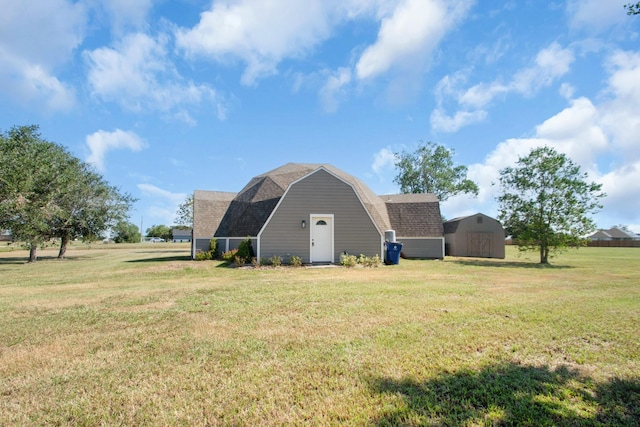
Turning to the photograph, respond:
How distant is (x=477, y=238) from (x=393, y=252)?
12961 mm

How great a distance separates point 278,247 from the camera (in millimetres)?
16266

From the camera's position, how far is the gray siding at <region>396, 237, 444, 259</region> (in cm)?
2288

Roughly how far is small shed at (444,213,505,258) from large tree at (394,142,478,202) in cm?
1368

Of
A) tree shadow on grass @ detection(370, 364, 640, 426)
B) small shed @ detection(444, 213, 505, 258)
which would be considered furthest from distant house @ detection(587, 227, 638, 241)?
tree shadow on grass @ detection(370, 364, 640, 426)

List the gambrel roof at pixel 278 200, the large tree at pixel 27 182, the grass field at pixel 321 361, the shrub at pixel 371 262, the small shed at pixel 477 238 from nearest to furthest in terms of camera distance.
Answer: the grass field at pixel 321 361 < the large tree at pixel 27 182 < the shrub at pixel 371 262 < the gambrel roof at pixel 278 200 < the small shed at pixel 477 238

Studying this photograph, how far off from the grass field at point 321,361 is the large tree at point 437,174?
112 feet

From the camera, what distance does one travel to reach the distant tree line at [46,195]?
50.1 feet

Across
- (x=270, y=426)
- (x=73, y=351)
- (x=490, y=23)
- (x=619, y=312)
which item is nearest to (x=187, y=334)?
(x=73, y=351)

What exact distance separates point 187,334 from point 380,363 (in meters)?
3.19

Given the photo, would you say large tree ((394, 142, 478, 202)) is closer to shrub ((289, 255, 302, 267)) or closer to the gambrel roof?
the gambrel roof

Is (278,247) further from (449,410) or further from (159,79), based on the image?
(449,410)

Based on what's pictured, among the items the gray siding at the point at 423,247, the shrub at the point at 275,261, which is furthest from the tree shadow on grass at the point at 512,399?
the gray siding at the point at 423,247

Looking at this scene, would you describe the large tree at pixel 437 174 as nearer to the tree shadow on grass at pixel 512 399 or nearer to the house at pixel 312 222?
the house at pixel 312 222

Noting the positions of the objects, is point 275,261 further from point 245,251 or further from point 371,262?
point 371,262
